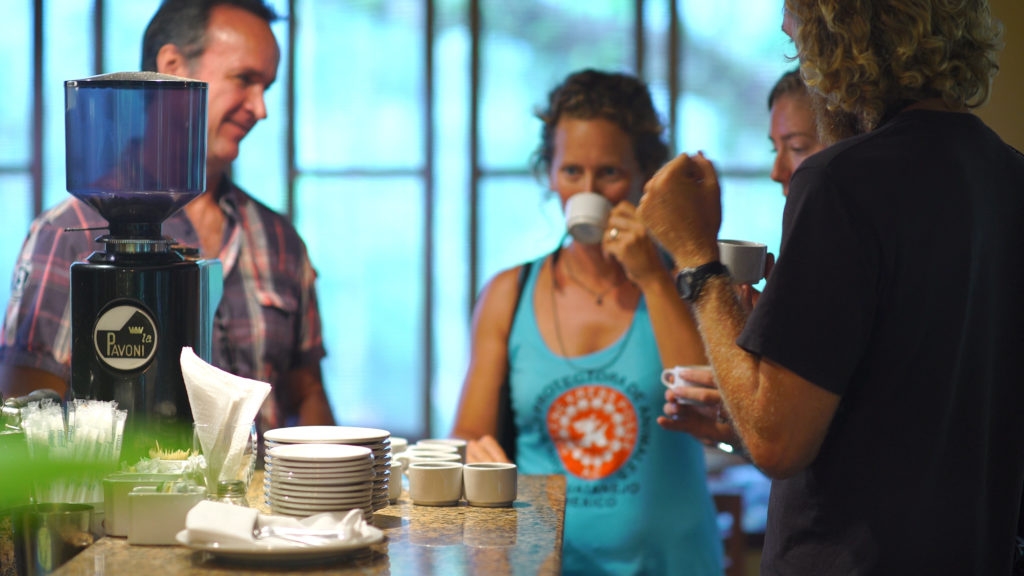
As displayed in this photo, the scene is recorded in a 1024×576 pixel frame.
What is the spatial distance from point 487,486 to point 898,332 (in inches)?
23.6

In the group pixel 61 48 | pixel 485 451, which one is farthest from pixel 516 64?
pixel 485 451

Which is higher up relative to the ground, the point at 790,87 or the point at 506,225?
the point at 790,87

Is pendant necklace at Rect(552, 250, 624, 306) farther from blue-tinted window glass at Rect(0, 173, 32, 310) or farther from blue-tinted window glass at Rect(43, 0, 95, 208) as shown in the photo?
blue-tinted window glass at Rect(0, 173, 32, 310)

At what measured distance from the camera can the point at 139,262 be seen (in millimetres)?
1416

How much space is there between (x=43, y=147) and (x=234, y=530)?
3.98 metres

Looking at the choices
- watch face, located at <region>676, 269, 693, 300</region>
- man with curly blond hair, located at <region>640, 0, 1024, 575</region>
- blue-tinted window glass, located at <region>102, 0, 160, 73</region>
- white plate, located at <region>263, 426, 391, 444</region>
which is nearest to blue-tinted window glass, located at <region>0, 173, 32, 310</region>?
blue-tinted window glass, located at <region>102, 0, 160, 73</region>

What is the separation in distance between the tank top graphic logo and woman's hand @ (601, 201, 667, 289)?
0.27m

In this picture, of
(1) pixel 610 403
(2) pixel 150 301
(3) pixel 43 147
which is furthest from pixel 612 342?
(3) pixel 43 147

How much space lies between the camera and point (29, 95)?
15.0 ft

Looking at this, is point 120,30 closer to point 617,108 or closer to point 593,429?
point 617,108

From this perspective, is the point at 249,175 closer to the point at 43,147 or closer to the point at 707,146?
the point at 43,147

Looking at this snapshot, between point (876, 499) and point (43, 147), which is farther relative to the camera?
point (43, 147)

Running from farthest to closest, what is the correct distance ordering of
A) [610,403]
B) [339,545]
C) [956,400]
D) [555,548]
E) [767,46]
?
[767,46] < [610,403] < [956,400] < [555,548] < [339,545]

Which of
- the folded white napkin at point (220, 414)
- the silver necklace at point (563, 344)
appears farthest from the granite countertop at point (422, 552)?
the silver necklace at point (563, 344)
